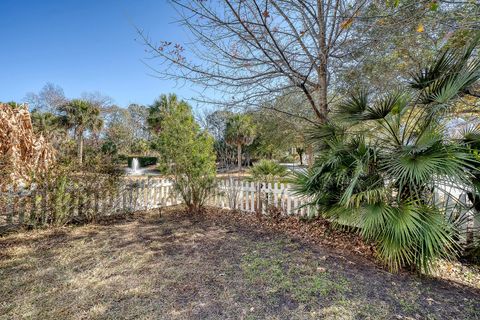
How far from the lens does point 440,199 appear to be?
3.45 meters

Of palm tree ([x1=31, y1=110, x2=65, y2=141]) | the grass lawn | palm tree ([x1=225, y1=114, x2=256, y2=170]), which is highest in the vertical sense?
palm tree ([x1=31, y1=110, x2=65, y2=141])

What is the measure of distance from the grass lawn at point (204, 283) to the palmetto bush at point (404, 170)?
490mm

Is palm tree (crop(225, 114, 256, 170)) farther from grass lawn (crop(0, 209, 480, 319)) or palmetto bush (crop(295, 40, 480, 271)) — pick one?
grass lawn (crop(0, 209, 480, 319))

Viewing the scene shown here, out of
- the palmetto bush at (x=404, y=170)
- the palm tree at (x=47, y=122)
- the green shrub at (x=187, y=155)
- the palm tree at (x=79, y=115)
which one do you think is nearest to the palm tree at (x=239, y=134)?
the green shrub at (x=187, y=155)

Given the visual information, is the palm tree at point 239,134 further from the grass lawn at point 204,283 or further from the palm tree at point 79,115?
the grass lawn at point 204,283

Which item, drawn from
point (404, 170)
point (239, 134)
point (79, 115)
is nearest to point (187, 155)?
point (404, 170)

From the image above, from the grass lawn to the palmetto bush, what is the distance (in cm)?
49

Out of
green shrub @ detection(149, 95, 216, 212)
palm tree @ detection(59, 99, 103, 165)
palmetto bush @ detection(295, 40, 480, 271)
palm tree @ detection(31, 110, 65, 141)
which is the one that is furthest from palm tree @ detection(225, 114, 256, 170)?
palmetto bush @ detection(295, 40, 480, 271)

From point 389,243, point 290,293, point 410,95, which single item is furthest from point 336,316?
point 410,95

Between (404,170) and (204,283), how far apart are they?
262 cm

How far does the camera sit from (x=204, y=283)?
2600mm

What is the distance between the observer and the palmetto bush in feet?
8.59

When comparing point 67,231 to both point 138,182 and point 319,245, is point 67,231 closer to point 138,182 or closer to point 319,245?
point 138,182

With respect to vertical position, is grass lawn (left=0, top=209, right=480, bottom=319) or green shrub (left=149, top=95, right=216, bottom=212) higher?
green shrub (left=149, top=95, right=216, bottom=212)
